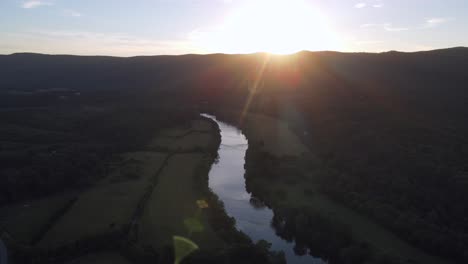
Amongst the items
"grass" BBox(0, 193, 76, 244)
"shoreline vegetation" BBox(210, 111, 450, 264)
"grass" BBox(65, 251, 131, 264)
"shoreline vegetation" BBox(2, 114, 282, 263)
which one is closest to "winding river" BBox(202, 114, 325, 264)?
"shoreline vegetation" BBox(210, 111, 450, 264)

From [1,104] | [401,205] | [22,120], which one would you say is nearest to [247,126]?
[22,120]

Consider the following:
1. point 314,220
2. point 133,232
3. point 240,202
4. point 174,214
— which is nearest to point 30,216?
point 133,232

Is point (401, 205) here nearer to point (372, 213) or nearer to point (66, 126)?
point (372, 213)

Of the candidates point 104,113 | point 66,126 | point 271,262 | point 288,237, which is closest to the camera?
point 271,262

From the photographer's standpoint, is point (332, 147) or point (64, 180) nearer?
point (64, 180)

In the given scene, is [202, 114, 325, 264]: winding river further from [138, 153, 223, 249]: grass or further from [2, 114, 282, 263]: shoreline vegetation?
[138, 153, 223, 249]: grass
